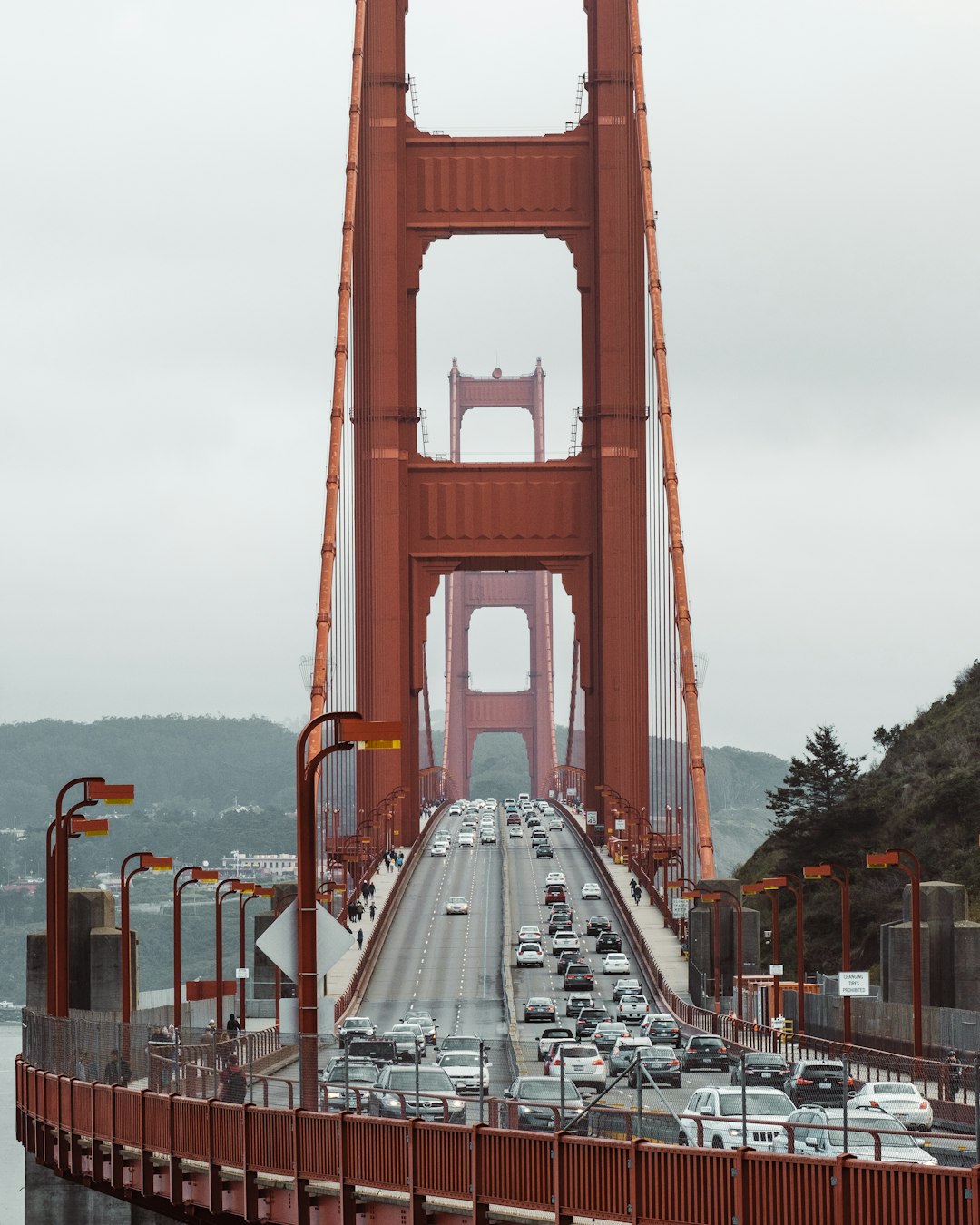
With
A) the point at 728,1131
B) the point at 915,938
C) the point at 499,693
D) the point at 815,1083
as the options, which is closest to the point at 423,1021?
the point at 915,938

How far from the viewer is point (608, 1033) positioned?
48875mm

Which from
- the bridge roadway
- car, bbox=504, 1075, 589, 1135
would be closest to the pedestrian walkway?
the bridge roadway

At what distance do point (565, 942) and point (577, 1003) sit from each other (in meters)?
14.5

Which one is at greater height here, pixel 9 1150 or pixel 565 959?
pixel 565 959

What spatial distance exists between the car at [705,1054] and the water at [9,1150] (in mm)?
16141

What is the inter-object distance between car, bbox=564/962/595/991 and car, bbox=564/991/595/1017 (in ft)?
1.15

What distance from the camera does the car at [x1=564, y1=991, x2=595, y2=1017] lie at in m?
57.8

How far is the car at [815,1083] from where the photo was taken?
27719 millimetres

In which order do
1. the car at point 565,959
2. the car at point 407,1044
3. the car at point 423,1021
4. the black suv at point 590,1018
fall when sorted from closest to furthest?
the car at point 407,1044 < the car at point 423,1021 < the black suv at point 590,1018 < the car at point 565,959

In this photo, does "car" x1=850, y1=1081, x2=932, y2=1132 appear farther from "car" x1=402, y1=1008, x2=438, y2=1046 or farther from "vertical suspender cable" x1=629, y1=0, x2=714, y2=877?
"vertical suspender cable" x1=629, y1=0, x2=714, y2=877

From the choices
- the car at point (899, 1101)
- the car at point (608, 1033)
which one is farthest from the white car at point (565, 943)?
the car at point (899, 1101)

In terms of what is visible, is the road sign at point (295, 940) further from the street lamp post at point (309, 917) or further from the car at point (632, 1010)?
the car at point (632, 1010)

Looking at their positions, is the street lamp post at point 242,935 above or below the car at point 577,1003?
above

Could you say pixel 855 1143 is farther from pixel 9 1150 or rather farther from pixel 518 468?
pixel 9 1150
